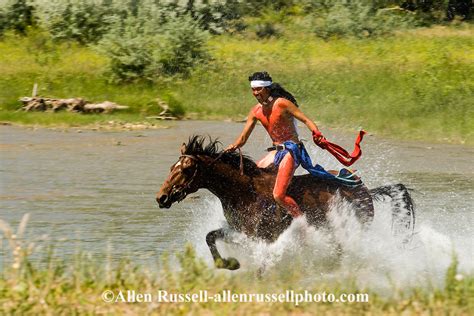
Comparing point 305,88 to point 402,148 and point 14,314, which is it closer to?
point 402,148

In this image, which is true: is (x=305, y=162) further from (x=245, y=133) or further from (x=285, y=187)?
(x=245, y=133)

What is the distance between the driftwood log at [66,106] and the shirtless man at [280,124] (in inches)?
524

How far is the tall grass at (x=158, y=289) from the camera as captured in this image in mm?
8312

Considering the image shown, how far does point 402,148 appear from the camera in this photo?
2111 centimetres

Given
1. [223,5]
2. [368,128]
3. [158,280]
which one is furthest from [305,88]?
[158,280]

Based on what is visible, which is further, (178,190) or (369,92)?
(369,92)

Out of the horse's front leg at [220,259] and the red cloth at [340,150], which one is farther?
the red cloth at [340,150]

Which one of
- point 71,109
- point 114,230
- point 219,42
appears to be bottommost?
point 219,42

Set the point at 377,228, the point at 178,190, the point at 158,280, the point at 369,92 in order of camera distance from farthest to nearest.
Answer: the point at 369,92
the point at 377,228
the point at 178,190
the point at 158,280

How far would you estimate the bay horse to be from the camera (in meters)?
10.8

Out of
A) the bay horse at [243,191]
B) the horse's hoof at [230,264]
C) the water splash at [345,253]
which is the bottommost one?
the water splash at [345,253]

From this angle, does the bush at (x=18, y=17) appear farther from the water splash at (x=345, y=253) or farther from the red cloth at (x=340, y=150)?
the red cloth at (x=340, y=150)

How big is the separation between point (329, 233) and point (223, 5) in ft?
81.3

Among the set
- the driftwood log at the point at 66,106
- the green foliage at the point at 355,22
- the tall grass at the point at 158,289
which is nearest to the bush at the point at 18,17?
the green foliage at the point at 355,22
